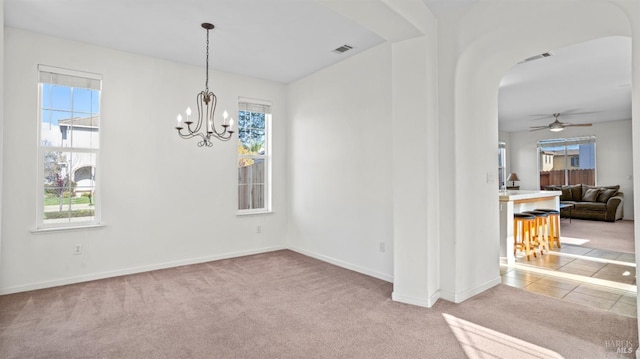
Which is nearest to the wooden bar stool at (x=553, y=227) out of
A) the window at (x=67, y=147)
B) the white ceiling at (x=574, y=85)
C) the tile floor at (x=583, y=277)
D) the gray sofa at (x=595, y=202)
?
the tile floor at (x=583, y=277)

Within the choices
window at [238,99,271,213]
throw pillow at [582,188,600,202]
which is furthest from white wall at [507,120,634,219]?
window at [238,99,271,213]

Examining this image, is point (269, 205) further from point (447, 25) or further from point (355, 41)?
point (447, 25)

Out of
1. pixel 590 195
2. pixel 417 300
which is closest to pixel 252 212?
pixel 417 300

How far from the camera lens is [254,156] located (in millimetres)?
5531

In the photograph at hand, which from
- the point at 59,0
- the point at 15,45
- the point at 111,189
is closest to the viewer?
the point at 59,0

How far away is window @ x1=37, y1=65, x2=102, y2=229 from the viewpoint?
12.8ft

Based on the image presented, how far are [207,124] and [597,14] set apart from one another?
14.5 ft

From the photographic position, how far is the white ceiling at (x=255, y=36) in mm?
3254

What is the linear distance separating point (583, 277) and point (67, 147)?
245 inches

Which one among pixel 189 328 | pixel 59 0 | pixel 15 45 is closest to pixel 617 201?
pixel 189 328

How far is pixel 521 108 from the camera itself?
756cm

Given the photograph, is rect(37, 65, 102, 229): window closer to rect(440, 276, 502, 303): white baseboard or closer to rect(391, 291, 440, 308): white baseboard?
rect(391, 291, 440, 308): white baseboard

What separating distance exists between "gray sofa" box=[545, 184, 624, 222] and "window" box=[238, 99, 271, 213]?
7.96 meters

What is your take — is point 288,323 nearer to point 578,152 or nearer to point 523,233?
point 523,233
